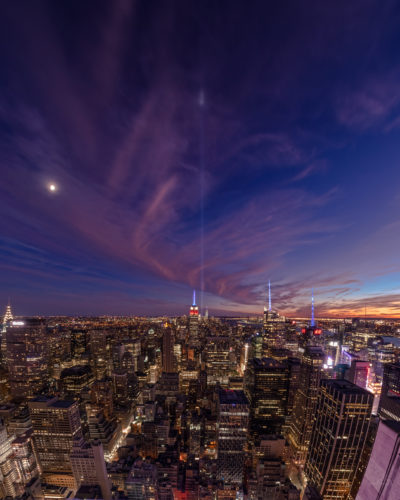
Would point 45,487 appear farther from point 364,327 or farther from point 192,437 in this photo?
point 364,327

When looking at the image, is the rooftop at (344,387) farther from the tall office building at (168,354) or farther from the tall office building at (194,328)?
the tall office building at (194,328)

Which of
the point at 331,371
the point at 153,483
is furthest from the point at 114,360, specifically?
the point at 331,371

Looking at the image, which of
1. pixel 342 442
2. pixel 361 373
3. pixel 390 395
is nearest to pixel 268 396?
pixel 361 373

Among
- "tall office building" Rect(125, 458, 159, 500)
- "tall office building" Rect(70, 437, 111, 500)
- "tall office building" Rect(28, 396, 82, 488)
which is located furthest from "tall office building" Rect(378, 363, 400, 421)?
"tall office building" Rect(28, 396, 82, 488)

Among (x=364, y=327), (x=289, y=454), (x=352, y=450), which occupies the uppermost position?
(x=364, y=327)

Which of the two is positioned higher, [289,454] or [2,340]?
[2,340]
